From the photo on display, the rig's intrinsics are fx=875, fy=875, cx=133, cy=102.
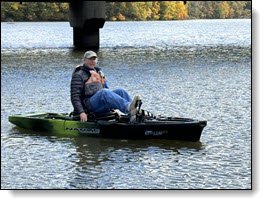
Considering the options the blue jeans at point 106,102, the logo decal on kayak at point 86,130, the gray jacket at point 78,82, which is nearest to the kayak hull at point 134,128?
the logo decal on kayak at point 86,130

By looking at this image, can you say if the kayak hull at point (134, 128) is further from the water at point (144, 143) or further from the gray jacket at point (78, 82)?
the gray jacket at point (78, 82)

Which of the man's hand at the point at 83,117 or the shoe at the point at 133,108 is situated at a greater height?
the shoe at the point at 133,108

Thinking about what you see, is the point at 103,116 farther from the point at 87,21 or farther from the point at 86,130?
the point at 87,21

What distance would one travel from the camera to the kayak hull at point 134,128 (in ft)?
44.4

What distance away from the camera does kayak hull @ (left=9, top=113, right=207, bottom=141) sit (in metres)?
13.5

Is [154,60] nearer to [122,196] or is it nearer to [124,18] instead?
[122,196]

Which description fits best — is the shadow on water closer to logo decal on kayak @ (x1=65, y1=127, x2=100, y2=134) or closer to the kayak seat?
logo decal on kayak @ (x1=65, y1=127, x2=100, y2=134)

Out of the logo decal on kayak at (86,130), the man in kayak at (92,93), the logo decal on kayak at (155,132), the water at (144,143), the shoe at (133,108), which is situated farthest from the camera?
the logo decal on kayak at (86,130)

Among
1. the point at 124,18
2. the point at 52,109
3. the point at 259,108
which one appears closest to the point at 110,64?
the point at 52,109

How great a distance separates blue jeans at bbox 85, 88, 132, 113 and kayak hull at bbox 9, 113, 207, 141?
0.23m

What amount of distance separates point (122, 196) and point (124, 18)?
94364 millimetres

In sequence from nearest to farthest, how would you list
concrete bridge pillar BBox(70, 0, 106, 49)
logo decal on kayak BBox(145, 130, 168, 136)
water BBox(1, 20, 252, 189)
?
water BBox(1, 20, 252, 189), logo decal on kayak BBox(145, 130, 168, 136), concrete bridge pillar BBox(70, 0, 106, 49)

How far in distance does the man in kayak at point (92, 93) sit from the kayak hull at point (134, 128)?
214 millimetres

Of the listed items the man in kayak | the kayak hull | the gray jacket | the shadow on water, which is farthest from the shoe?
the gray jacket
